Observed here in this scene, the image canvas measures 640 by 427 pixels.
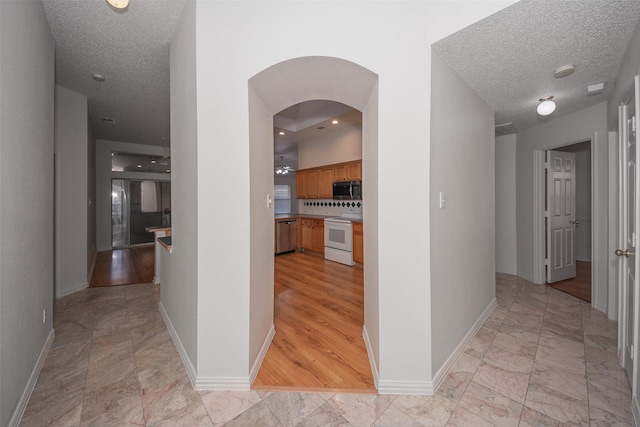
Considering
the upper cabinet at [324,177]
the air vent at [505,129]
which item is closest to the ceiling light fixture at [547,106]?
the air vent at [505,129]

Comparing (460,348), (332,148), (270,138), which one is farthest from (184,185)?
(332,148)

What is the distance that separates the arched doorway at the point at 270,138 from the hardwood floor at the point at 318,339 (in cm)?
14

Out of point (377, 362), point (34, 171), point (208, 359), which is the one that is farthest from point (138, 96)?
point (377, 362)

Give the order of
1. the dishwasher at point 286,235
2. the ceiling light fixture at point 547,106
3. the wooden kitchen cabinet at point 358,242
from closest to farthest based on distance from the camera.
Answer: the ceiling light fixture at point 547,106 < the wooden kitchen cabinet at point 358,242 < the dishwasher at point 286,235

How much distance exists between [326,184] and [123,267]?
4.28 meters

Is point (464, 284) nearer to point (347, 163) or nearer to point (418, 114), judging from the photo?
point (418, 114)

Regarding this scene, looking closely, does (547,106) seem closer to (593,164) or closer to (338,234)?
(593,164)

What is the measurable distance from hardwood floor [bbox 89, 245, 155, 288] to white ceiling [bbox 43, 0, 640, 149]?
8.93 ft

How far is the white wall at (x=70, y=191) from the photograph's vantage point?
137 inches

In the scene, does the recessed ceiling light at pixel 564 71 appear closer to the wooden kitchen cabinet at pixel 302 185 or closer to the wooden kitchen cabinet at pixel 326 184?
the wooden kitchen cabinet at pixel 326 184

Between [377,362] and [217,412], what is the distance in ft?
3.44

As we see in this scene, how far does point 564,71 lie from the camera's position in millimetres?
2201

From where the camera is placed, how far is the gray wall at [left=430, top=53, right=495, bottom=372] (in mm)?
1794

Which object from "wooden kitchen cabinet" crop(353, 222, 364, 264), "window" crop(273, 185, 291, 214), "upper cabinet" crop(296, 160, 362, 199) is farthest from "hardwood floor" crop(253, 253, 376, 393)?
"window" crop(273, 185, 291, 214)
